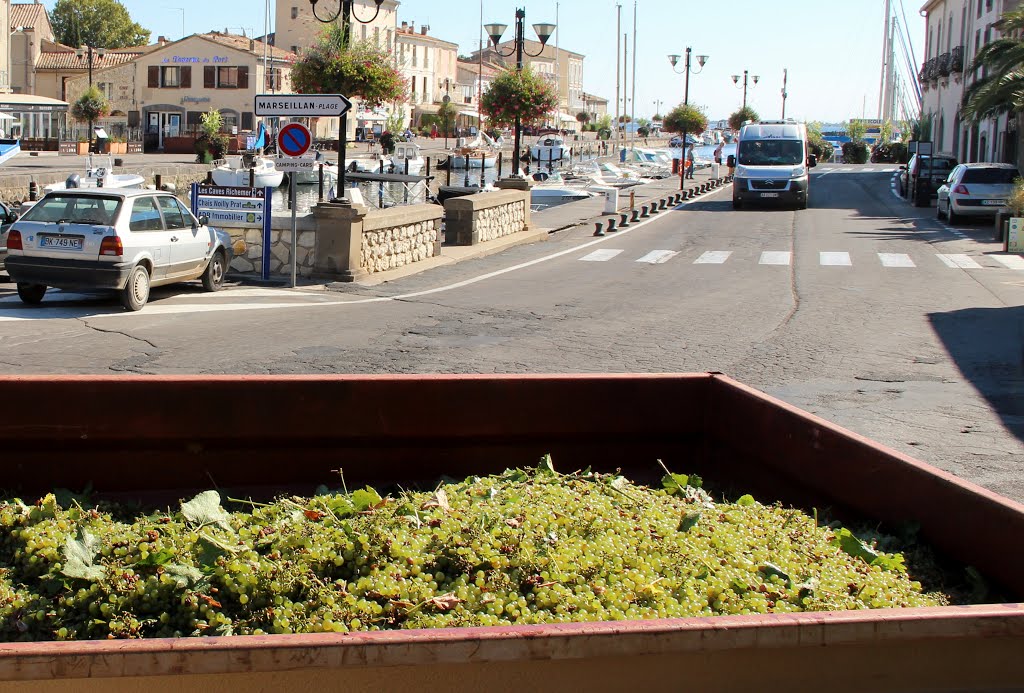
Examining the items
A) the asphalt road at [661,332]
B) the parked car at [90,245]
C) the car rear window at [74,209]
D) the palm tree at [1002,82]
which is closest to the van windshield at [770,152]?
the palm tree at [1002,82]

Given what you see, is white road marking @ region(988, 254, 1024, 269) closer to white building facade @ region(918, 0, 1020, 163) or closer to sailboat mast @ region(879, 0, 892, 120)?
white building facade @ region(918, 0, 1020, 163)

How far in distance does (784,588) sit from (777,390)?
22.1 feet

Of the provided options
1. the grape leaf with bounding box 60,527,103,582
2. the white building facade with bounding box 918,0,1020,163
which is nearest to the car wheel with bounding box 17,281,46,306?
the grape leaf with bounding box 60,527,103,582

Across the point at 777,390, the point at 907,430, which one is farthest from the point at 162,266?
the point at 907,430

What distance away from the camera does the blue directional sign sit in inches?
656

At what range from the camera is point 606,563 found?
352 centimetres

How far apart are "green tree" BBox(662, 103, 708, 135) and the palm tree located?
20.2 m

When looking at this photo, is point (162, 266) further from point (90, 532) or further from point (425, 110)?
point (425, 110)

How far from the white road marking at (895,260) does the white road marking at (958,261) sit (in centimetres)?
66

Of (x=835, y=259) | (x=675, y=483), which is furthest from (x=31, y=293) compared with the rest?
(x=835, y=259)

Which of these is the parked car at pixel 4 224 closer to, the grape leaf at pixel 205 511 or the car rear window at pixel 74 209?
the car rear window at pixel 74 209

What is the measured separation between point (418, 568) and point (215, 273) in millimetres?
13765

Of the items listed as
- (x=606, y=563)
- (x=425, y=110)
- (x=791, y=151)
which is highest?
(x=425, y=110)

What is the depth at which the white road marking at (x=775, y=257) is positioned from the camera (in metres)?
22.2
